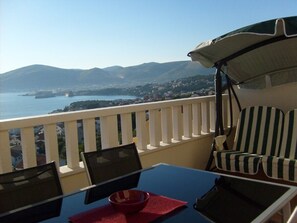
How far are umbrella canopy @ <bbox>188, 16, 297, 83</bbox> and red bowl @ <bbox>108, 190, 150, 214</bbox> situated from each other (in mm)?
2538

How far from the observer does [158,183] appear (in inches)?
76.7

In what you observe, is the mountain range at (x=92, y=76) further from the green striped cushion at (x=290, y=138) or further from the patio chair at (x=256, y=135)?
the green striped cushion at (x=290, y=138)

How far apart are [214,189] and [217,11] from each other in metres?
6.14

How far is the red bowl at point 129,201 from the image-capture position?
1.40 m

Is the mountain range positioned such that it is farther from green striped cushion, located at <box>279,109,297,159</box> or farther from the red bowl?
the red bowl

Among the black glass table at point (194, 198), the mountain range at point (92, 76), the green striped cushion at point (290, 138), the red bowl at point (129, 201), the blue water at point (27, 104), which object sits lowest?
the green striped cushion at point (290, 138)

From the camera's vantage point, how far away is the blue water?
2.80 meters

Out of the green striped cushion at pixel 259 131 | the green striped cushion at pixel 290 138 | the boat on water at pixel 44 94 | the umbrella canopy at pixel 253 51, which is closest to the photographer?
the boat on water at pixel 44 94

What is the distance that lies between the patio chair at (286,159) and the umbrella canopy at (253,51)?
85 centimetres

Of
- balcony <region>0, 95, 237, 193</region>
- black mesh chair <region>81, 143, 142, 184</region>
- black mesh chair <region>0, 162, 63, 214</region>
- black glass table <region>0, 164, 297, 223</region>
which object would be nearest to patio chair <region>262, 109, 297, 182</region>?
balcony <region>0, 95, 237, 193</region>

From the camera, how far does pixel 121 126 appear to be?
366cm

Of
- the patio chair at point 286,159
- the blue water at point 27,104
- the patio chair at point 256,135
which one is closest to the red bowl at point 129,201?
the blue water at point 27,104

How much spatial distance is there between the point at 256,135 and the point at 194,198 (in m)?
3.21

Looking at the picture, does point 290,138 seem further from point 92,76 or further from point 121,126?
point 92,76
